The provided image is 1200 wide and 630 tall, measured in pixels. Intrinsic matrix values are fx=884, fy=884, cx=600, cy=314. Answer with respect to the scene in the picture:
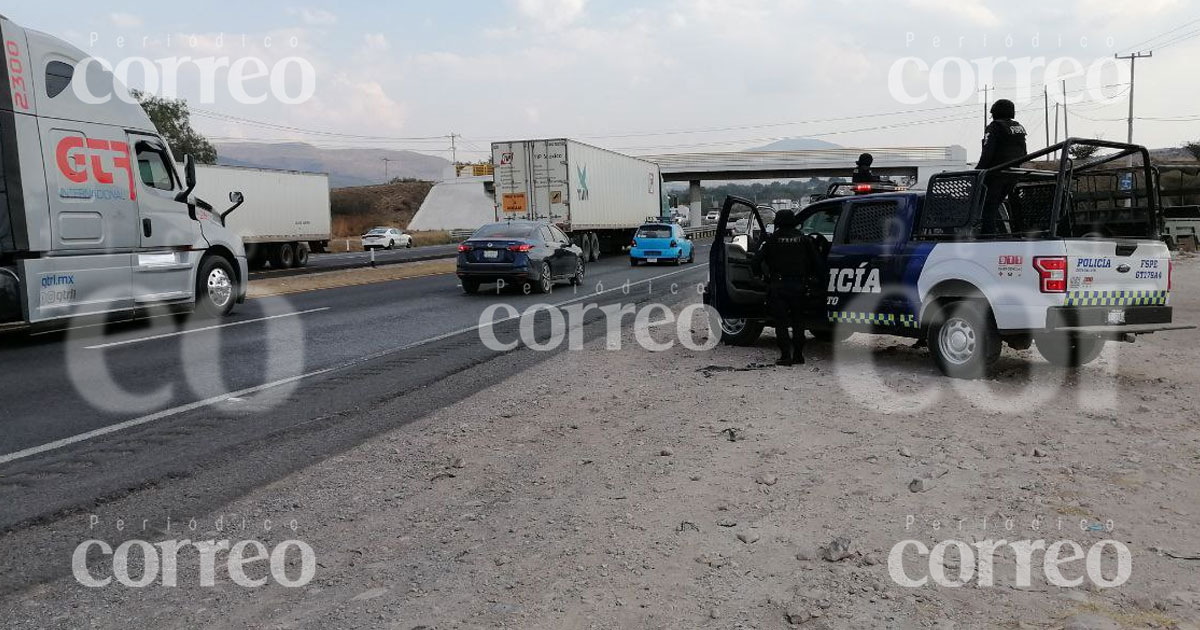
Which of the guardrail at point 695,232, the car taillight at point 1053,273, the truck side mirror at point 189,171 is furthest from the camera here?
the guardrail at point 695,232

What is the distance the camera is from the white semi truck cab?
11.1 metres

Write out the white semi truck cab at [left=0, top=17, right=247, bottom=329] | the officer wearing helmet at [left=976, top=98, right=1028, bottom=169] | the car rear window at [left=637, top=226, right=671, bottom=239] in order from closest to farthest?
the officer wearing helmet at [left=976, top=98, right=1028, bottom=169], the white semi truck cab at [left=0, top=17, right=247, bottom=329], the car rear window at [left=637, top=226, right=671, bottom=239]

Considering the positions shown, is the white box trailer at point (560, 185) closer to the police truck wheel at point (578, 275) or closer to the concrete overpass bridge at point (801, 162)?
the police truck wheel at point (578, 275)

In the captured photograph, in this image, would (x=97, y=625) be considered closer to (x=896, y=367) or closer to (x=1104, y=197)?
(x=896, y=367)

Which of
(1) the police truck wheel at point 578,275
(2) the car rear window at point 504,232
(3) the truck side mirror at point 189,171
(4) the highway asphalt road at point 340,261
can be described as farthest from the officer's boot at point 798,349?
(4) the highway asphalt road at point 340,261

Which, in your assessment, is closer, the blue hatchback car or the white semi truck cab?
the white semi truck cab

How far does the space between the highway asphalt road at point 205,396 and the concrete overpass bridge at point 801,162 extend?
74309 mm

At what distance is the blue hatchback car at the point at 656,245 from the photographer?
31.0m

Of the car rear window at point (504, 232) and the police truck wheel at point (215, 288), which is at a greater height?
the car rear window at point (504, 232)

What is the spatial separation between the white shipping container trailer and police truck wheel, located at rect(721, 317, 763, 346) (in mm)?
22395

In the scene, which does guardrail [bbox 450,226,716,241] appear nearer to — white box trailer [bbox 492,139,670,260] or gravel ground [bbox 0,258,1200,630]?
white box trailer [bbox 492,139,670,260]

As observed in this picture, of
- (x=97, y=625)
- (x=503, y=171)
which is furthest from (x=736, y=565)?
(x=503, y=171)

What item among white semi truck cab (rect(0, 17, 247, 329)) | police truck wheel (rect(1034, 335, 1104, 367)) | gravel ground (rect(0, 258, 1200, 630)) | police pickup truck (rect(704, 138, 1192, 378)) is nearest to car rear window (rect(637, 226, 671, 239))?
white semi truck cab (rect(0, 17, 247, 329))

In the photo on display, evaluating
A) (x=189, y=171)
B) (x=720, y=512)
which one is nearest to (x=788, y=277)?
(x=720, y=512)
